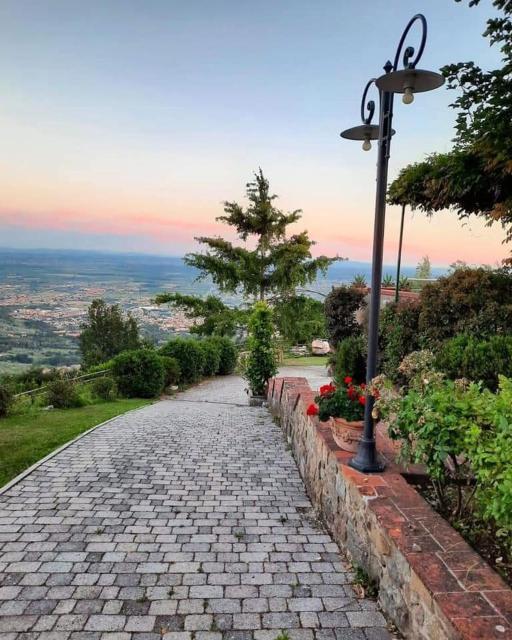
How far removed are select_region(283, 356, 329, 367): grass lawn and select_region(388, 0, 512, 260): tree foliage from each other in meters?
12.1

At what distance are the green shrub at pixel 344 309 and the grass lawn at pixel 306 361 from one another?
24.7 feet

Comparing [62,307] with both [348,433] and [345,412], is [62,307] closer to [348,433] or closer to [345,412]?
[345,412]

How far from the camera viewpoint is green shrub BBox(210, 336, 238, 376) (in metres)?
19.0

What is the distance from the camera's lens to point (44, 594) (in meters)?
2.55

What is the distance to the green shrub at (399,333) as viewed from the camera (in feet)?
20.4

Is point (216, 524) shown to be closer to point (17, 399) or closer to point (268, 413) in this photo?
point (268, 413)

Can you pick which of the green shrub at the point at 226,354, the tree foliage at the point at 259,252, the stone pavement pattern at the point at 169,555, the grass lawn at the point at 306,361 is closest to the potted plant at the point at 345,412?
the stone pavement pattern at the point at 169,555

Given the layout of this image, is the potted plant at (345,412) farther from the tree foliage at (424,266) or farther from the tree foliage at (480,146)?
the tree foliage at (424,266)

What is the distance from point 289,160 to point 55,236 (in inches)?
978

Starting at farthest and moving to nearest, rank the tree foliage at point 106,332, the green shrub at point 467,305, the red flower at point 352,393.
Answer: the tree foliage at point 106,332, the green shrub at point 467,305, the red flower at point 352,393

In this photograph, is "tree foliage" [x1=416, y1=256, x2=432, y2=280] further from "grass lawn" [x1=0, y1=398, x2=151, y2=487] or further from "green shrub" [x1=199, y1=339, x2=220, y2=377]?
"grass lawn" [x1=0, y1=398, x2=151, y2=487]

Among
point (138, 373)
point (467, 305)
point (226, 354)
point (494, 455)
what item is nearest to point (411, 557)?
point (494, 455)

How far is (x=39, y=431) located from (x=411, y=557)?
278 inches

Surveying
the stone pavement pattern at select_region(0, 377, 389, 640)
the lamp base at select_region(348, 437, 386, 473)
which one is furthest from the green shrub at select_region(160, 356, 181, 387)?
the lamp base at select_region(348, 437, 386, 473)
